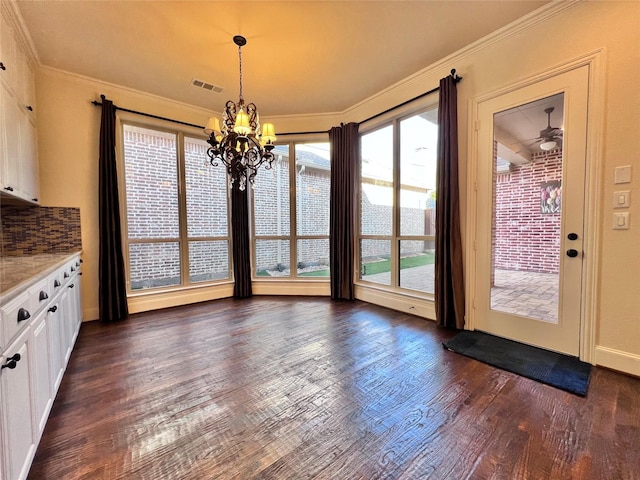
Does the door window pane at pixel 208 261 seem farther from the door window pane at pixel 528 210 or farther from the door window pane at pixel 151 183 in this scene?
the door window pane at pixel 528 210

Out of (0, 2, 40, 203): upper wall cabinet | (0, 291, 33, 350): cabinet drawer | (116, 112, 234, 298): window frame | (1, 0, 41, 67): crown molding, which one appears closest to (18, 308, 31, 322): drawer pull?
(0, 291, 33, 350): cabinet drawer

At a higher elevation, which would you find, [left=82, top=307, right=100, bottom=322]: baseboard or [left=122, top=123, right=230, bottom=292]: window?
[left=122, top=123, right=230, bottom=292]: window

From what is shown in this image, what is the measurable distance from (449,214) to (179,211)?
3.80m

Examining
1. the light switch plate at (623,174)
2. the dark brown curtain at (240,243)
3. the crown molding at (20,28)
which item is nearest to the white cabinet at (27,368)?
the crown molding at (20,28)

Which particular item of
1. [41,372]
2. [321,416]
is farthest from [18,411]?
[321,416]

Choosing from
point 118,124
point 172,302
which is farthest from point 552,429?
point 118,124

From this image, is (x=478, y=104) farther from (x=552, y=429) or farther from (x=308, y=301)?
(x=308, y=301)

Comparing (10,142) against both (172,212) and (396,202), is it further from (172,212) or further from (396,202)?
(396,202)

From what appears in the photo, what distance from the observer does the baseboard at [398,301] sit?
11.1 ft

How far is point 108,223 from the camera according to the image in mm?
3434

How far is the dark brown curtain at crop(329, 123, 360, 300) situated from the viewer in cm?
422

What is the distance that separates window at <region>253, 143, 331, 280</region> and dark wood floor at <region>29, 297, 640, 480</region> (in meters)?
2.10

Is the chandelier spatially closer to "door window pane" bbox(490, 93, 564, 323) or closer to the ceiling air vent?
the ceiling air vent

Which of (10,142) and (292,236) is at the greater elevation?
(10,142)
